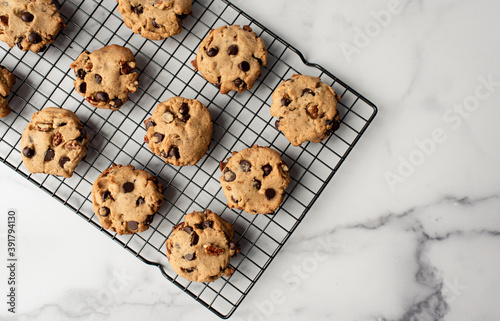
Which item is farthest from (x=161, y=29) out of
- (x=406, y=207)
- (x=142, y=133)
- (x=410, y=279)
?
(x=410, y=279)

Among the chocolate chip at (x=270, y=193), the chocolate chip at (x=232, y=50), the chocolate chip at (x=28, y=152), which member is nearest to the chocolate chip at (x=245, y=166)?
the chocolate chip at (x=270, y=193)

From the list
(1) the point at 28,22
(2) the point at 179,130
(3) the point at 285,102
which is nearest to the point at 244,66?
(3) the point at 285,102

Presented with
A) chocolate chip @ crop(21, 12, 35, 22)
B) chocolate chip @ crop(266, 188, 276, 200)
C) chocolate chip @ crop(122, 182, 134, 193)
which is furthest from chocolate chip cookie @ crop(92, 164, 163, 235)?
chocolate chip @ crop(21, 12, 35, 22)

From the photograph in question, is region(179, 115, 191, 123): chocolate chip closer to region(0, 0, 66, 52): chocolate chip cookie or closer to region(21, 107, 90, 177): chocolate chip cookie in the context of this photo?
region(21, 107, 90, 177): chocolate chip cookie

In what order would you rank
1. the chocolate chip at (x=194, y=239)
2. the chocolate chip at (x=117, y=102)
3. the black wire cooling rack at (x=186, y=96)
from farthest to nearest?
the black wire cooling rack at (x=186, y=96), the chocolate chip at (x=117, y=102), the chocolate chip at (x=194, y=239)

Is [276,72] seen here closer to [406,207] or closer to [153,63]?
[153,63]

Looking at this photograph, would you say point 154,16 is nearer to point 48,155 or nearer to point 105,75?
point 105,75

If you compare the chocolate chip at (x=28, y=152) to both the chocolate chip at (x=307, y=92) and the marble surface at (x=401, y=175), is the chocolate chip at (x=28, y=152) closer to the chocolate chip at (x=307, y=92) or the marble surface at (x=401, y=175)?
the marble surface at (x=401, y=175)
